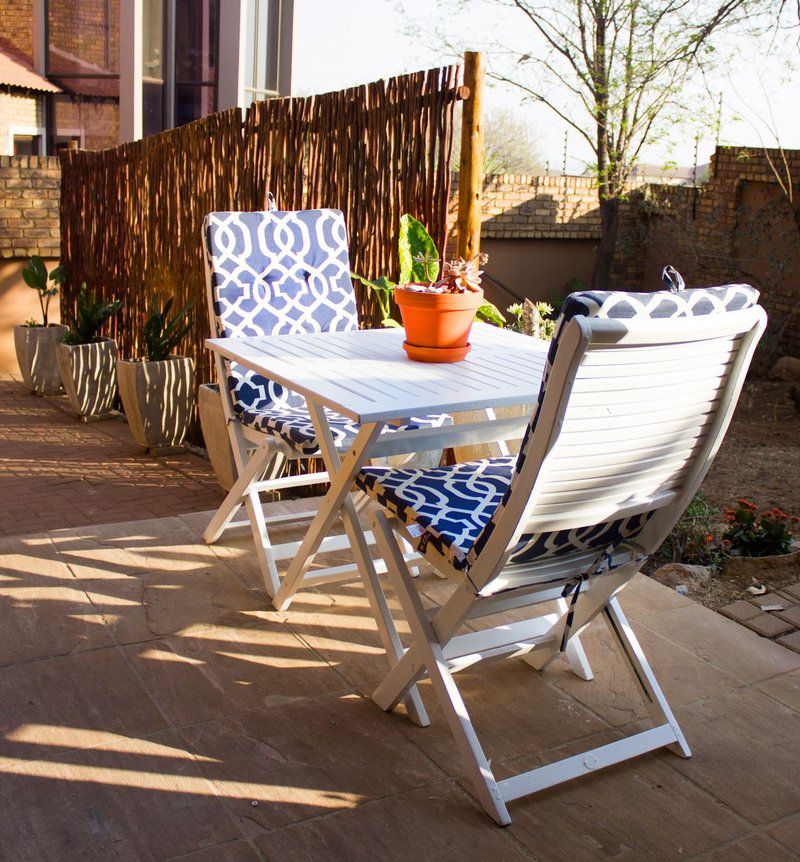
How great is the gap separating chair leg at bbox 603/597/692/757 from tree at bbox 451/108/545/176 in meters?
16.3

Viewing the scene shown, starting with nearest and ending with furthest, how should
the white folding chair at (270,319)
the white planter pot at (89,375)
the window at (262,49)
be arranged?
the white folding chair at (270,319) → the white planter pot at (89,375) → the window at (262,49)

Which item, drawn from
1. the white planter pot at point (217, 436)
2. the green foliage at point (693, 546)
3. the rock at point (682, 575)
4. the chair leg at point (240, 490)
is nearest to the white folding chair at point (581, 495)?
the chair leg at point (240, 490)

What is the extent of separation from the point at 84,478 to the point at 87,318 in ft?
6.44

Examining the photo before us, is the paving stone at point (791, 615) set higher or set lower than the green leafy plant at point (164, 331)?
lower

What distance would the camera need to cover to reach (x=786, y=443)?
7.62m

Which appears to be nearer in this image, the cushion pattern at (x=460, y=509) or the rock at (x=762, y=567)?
the cushion pattern at (x=460, y=509)

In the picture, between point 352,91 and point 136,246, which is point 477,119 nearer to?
point 352,91

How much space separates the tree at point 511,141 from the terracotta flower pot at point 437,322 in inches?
614

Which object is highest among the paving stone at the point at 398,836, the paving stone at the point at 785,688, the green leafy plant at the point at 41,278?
the green leafy plant at the point at 41,278

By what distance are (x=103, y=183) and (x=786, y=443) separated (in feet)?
18.3

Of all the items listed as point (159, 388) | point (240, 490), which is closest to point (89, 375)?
point (159, 388)

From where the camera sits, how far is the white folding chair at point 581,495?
1802mm

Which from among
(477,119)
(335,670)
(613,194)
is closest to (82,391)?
(477,119)

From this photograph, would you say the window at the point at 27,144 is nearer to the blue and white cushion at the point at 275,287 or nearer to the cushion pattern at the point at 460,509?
the blue and white cushion at the point at 275,287
